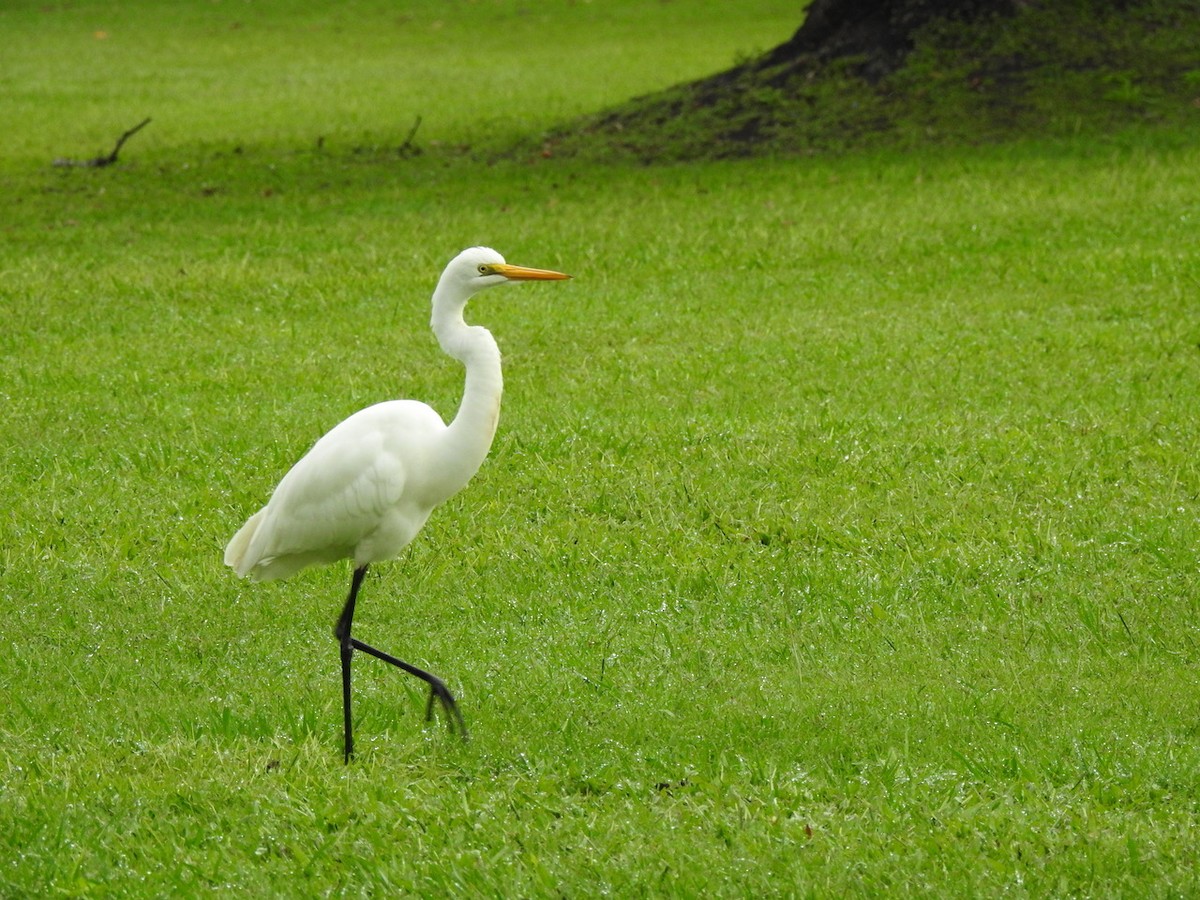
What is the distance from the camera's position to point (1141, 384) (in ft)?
26.0

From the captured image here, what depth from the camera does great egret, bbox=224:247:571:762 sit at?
4.48 m

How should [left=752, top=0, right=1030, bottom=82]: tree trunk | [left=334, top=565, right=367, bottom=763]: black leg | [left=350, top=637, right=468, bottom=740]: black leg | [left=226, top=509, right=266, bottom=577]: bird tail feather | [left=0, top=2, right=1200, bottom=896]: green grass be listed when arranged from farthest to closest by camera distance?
[left=752, top=0, right=1030, bottom=82]: tree trunk
[left=226, top=509, right=266, bottom=577]: bird tail feather
[left=350, top=637, right=468, bottom=740]: black leg
[left=334, top=565, right=367, bottom=763]: black leg
[left=0, top=2, right=1200, bottom=896]: green grass

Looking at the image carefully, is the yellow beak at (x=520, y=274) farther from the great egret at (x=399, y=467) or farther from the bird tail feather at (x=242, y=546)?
the bird tail feather at (x=242, y=546)

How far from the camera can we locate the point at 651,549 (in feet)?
19.8

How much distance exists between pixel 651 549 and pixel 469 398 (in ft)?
5.78

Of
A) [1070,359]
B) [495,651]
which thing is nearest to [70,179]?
[1070,359]

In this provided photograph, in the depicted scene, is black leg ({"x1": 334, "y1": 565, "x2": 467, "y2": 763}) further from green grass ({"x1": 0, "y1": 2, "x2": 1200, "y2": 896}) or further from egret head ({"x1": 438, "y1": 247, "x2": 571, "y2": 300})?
egret head ({"x1": 438, "y1": 247, "x2": 571, "y2": 300})

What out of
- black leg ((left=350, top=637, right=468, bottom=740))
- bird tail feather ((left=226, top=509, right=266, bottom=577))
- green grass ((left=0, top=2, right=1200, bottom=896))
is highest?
bird tail feather ((left=226, top=509, right=266, bottom=577))

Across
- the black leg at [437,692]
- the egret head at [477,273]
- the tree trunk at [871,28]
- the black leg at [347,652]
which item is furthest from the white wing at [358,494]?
the tree trunk at [871,28]

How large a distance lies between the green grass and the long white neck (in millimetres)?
791

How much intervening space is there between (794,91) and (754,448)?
8319mm

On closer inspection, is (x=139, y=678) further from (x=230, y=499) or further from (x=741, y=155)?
(x=741, y=155)

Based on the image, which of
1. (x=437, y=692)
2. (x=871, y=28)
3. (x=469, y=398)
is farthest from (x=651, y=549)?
(x=871, y=28)

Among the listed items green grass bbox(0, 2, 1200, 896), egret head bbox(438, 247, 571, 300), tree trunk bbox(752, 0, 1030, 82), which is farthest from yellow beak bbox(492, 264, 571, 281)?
tree trunk bbox(752, 0, 1030, 82)
